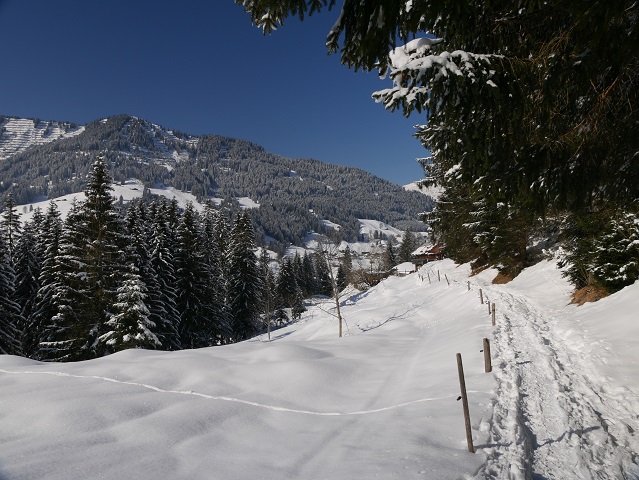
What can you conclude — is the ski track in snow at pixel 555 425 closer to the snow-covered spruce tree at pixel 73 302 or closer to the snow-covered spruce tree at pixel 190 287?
the snow-covered spruce tree at pixel 73 302

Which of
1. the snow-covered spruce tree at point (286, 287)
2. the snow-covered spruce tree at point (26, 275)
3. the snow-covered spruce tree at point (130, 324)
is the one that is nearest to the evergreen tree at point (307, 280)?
the snow-covered spruce tree at point (286, 287)

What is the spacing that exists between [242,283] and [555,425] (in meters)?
31.1

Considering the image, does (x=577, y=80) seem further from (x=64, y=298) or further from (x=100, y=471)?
(x=64, y=298)

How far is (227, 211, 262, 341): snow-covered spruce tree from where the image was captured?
34.9 m

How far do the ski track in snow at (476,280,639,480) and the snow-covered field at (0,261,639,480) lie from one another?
28 millimetres

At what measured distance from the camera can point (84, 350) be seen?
19.1 m

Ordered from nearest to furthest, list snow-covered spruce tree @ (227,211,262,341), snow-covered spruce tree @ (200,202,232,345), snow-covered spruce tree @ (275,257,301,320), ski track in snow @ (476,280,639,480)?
ski track in snow @ (476,280,639,480), snow-covered spruce tree @ (200,202,232,345), snow-covered spruce tree @ (227,211,262,341), snow-covered spruce tree @ (275,257,301,320)

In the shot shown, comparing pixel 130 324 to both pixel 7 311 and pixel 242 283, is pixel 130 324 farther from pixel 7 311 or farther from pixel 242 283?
pixel 242 283

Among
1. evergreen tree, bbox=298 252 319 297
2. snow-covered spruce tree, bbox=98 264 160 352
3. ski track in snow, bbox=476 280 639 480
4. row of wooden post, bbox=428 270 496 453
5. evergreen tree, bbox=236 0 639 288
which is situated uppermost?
evergreen tree, bbox=298 252 319 297

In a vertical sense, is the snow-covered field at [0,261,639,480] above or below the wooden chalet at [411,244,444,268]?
below

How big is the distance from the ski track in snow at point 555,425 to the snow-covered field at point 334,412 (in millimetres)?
28

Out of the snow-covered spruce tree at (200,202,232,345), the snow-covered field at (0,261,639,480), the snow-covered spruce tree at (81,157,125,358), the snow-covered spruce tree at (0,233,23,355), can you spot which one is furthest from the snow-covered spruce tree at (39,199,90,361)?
the snow-covered field at (0,261,639,480)

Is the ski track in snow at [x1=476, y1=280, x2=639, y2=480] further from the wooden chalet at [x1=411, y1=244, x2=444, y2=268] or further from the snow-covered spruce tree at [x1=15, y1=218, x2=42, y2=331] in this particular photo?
the wooden chalet at [x1=411, y1=244, x2=444, y2=268]

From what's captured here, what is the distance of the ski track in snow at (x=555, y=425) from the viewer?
16.0 feet
